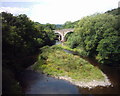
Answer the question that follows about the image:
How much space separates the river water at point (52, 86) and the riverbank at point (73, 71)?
897mm

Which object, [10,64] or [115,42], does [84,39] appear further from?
[10,64]

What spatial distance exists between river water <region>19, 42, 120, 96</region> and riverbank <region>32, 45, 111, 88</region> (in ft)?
2.94

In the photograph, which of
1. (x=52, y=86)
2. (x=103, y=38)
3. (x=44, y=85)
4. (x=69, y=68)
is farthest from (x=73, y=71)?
(x=103, y=38)

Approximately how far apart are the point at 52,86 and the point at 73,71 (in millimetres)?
5378

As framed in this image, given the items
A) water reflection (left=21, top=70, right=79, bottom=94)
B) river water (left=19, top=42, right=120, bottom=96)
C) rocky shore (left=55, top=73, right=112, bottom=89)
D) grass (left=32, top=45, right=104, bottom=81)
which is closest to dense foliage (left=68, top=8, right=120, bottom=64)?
river water (left=19, top=42, right=120, bottom=96)

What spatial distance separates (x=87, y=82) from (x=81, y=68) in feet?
14.6

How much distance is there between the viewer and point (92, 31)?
32.3 meters

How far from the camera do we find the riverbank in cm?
2044

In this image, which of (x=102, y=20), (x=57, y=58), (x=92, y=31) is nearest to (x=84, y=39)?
(x=92, y=31)

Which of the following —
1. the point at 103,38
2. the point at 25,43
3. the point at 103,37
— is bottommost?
the point at 25,43

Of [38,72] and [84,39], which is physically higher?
[84,39]

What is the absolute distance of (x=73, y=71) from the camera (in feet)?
77.6

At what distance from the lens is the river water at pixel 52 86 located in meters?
18.3

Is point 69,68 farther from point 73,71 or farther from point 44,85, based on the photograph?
point 44,85
